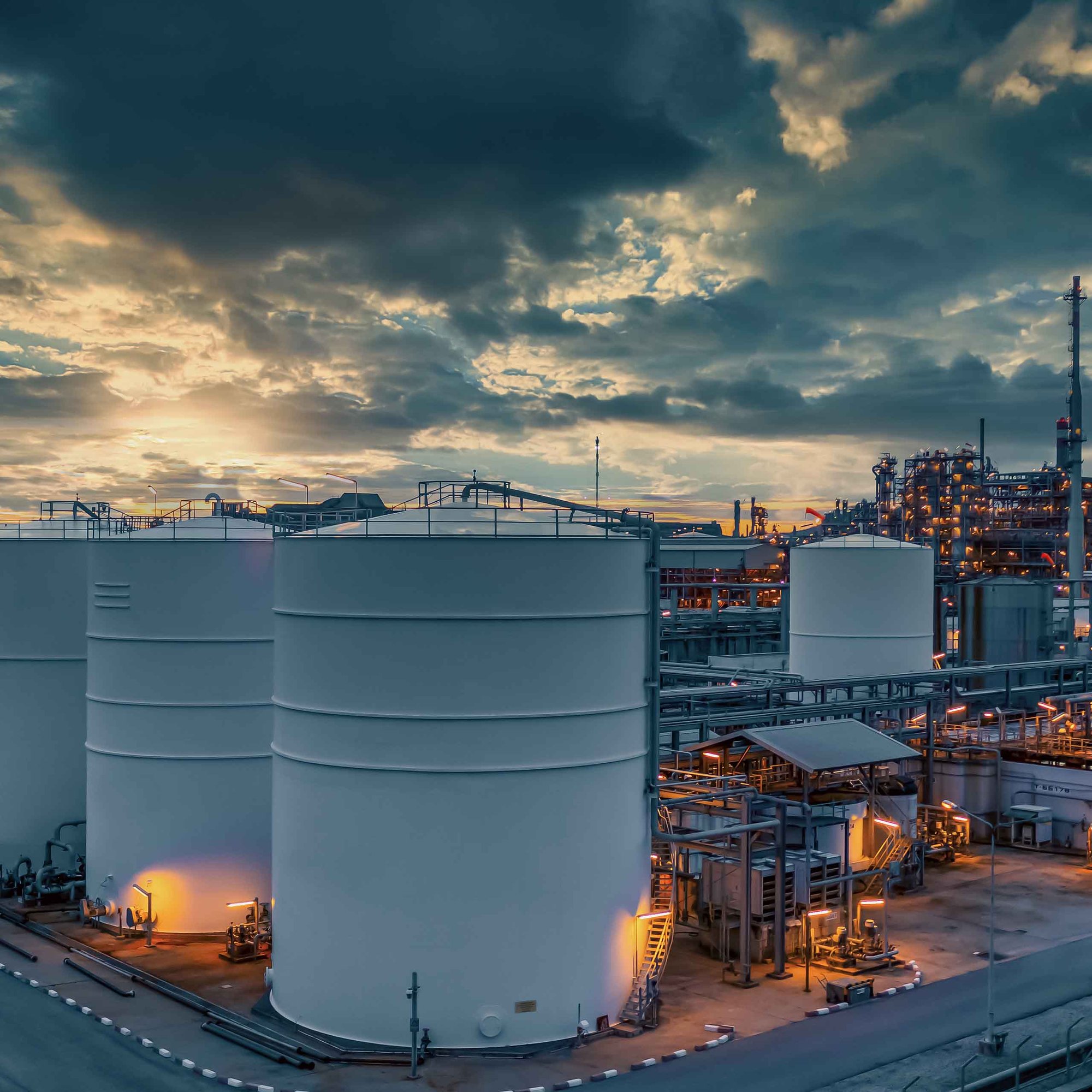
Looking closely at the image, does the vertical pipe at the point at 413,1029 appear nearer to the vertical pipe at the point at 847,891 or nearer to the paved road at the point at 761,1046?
the paved road at the point at 761,1046

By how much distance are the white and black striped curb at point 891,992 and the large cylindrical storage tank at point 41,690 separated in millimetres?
22230

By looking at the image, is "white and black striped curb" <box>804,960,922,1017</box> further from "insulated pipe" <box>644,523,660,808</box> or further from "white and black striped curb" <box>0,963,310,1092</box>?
"white and black striped curb" <box>0,963,310,1092</box>

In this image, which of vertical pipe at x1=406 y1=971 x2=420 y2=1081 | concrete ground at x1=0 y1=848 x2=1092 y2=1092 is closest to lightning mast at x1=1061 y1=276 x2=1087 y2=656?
concrete ground at x1=0 y1=848 x2=1092 y2=1092

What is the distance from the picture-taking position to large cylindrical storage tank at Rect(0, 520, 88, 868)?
3553 centimetres

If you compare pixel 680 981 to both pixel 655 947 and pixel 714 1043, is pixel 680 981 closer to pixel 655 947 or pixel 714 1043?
pixel 655 947

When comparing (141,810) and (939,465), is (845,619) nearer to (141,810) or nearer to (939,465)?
(141,810)

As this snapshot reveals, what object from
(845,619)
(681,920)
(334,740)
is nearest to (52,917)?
(334,740)

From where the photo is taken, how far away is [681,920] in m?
30.8

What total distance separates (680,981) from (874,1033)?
15.7 feet

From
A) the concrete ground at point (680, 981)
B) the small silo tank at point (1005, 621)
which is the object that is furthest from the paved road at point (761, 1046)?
the small silo tank at point (1005, 621)

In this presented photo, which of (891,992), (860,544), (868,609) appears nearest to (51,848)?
(891,992)

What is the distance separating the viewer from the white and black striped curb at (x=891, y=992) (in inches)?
954

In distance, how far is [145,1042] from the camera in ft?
74.4

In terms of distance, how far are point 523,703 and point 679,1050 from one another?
22.8ft
